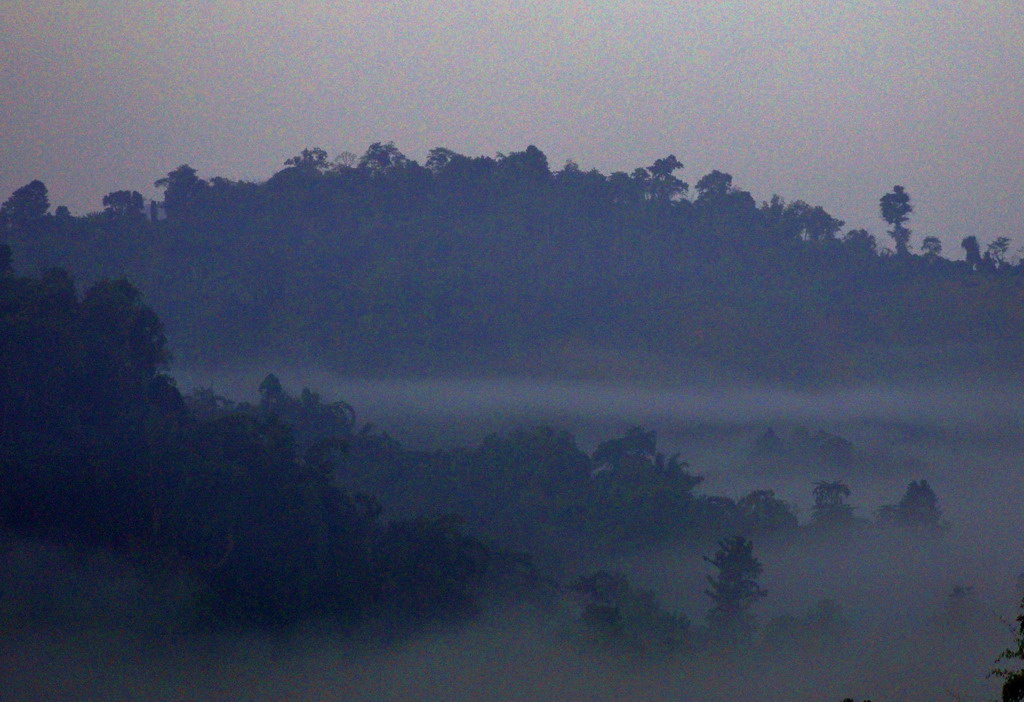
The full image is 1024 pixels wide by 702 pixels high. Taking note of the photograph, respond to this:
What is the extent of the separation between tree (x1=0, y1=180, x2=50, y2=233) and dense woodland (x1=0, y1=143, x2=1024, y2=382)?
0.64ft

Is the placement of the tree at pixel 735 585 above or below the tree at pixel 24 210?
below

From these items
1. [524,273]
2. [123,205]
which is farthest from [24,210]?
[524,273]

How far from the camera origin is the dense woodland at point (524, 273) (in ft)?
338

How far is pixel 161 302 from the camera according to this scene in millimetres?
102250

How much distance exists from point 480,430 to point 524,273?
34.0 metres

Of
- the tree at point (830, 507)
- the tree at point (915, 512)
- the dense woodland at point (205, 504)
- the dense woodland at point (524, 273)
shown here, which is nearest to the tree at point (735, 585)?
the dense woodland at point (205, 504)

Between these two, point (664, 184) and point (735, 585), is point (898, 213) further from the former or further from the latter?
point (735, 585)

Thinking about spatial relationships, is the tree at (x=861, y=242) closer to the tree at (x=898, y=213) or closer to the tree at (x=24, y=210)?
the tree at (x=898, y=213)

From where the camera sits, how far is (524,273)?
11425 centimetres

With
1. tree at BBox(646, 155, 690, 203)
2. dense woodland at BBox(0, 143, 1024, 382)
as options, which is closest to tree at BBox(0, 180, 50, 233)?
dense woodland at BBox(0, 143, 1024, 382)

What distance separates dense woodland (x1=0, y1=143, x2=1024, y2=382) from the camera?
103 metres

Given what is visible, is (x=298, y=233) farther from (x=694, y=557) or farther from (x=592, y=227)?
(x=694, y=557)

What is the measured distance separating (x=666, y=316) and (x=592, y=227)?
10.3m

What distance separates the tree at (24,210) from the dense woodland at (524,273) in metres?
0.20
